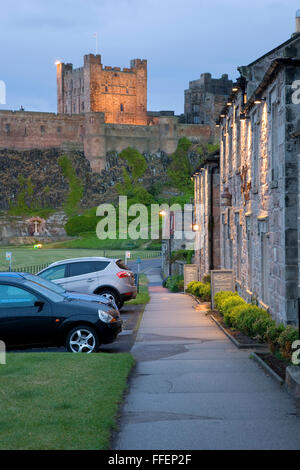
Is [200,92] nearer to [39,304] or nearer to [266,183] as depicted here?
[266,183]

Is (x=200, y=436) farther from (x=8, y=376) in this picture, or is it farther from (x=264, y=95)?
(x=264, y=95)

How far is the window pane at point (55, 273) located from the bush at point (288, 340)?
1055cm

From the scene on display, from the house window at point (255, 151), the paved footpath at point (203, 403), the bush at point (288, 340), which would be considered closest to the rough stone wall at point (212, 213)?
the house window at point (255, 151)

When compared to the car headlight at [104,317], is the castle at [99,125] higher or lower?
higher

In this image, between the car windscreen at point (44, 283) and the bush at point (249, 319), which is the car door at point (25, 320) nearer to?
the car windscreen at point (44, 283)

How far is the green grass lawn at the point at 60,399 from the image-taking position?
6531 millimetres

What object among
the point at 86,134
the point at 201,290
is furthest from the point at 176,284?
the point at 86,134

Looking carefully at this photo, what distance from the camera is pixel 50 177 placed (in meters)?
113

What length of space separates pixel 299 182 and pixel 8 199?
102557 millimetres

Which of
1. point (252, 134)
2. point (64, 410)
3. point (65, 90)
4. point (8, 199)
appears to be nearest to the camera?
point (64, 410)

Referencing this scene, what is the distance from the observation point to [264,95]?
1456cm

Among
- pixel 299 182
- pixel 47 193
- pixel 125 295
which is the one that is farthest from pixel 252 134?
pixel 47 193

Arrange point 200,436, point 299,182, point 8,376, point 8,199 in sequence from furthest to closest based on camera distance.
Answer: point 8,199, point 299,182, point 8,376, point 200,436

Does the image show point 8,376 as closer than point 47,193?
Yes
